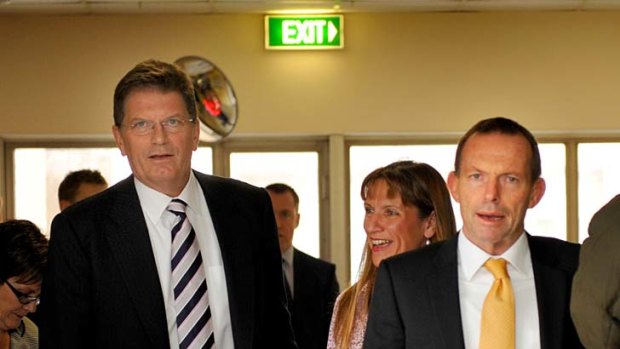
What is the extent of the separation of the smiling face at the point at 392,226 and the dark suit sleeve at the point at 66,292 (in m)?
1.08

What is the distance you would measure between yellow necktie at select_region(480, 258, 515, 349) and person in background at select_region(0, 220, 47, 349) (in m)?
1.68

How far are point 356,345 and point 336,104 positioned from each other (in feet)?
18.0

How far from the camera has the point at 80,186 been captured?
6.51 metres

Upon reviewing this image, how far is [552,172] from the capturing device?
9.45 meters

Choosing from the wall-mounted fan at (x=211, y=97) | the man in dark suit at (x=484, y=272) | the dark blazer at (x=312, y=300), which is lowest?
the dark blazer at (x=312, y=300)

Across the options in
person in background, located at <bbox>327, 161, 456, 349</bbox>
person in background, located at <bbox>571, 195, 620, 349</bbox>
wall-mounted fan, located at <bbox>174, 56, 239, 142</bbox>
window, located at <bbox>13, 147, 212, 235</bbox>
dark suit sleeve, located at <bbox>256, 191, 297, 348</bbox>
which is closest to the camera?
person in background, located at <bbox>571, 195, 620, 349</bbox>

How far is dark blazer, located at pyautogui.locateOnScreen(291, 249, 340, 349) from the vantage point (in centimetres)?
643

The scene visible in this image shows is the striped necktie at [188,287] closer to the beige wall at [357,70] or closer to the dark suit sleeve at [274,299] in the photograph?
the dark suit sleeve at [274,299]

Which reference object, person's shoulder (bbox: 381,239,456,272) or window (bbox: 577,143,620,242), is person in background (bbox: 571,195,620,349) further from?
window (bbox: 577,143,620,242)

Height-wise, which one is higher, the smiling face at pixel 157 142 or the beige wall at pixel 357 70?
the beige wall at pixel 357 70

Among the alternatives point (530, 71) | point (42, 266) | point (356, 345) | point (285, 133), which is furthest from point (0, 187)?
point (356, 345)

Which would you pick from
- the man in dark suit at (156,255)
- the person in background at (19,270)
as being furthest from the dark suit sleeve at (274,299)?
the person in background at (19,270)

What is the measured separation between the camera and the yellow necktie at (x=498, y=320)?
9.40ft

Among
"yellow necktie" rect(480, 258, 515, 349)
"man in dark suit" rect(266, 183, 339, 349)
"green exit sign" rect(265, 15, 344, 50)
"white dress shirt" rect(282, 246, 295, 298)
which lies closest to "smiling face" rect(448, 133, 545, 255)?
"yellow necktie" rect(480, 258, 515, 349)
